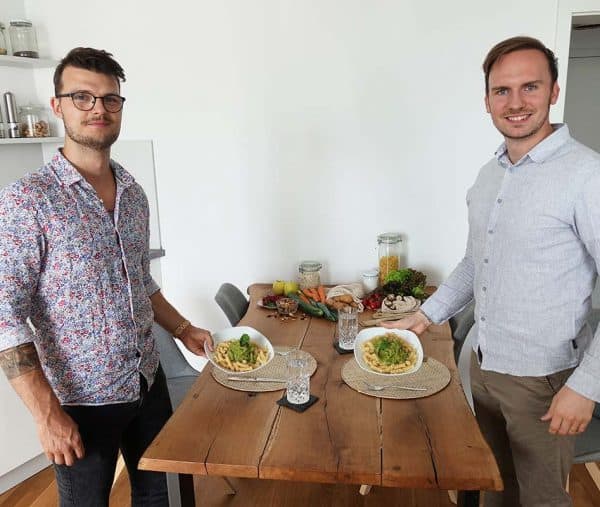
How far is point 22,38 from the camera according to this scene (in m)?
2.69

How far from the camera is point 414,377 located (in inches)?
65.4

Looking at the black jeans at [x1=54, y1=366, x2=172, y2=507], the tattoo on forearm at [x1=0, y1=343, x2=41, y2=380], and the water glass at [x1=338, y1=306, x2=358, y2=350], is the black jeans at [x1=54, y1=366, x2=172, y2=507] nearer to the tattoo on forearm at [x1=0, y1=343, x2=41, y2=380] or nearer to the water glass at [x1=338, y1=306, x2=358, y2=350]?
the tattoo on forearm at [x1=0, y1=343, x2=41, y2=380]

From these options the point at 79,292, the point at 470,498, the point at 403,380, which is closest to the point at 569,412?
the point at 470,498

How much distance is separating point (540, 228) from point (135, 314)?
115cm

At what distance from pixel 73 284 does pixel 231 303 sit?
1096 millimetres

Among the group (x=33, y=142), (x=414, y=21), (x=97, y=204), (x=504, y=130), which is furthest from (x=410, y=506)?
(x=33, y=142)

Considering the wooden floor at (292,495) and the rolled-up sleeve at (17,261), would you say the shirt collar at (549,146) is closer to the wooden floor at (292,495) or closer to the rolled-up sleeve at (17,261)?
the rolled-up sleeve at (17,261)

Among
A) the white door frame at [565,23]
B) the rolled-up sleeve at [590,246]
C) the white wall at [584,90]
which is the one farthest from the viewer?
the white wall at [584,90]

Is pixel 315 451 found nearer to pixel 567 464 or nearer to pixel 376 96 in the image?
pixel 567 464

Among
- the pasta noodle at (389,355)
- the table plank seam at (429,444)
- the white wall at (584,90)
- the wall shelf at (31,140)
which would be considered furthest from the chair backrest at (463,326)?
the wall shelf at (31,140)

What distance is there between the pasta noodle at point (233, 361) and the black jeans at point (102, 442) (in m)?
0.24

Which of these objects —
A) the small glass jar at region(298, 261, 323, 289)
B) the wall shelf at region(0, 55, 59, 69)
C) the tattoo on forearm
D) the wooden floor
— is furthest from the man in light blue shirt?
the wall shelf at region(0, 55, 59, 69)

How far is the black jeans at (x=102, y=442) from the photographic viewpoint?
1.47 m

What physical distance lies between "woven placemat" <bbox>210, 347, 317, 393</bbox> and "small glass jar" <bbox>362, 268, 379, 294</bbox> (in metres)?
0.83
